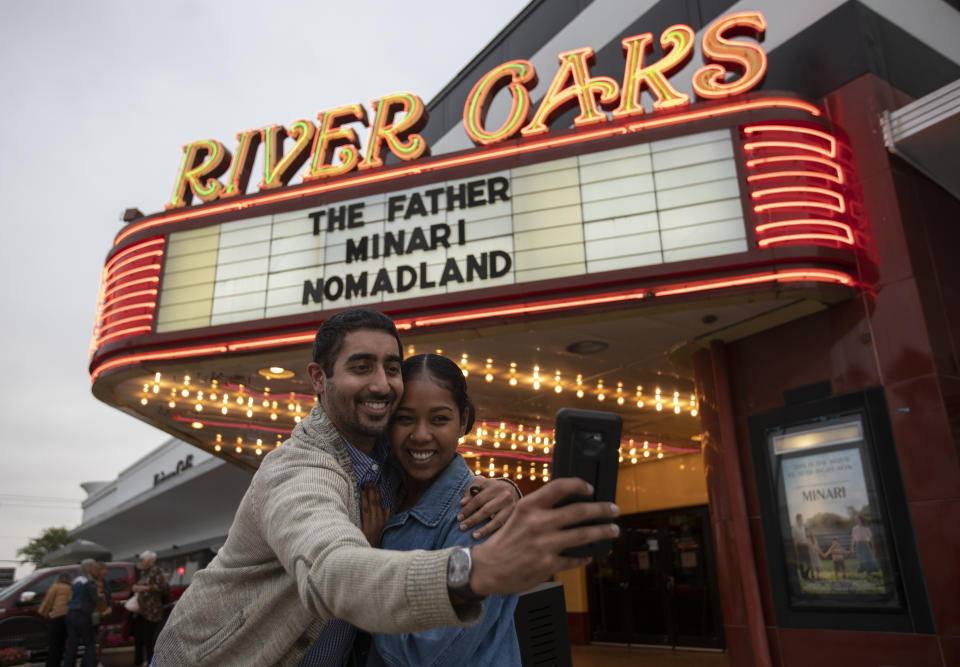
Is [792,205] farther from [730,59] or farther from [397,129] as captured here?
[397,129]

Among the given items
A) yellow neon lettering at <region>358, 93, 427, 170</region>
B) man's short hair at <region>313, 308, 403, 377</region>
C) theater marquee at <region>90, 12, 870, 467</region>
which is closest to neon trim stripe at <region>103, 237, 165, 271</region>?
theater marquee at <region>90, 12, 870, 467</region>

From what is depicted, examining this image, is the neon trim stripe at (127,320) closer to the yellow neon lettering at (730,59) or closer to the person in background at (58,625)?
the person in background at (58,625)

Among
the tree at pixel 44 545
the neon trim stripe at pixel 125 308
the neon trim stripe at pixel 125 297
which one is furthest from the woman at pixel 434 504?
the tree at pixel 44 545

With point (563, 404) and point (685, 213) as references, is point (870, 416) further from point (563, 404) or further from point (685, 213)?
point (563, 404)

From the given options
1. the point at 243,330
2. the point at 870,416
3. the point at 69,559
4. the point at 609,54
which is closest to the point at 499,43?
the point at 609,54

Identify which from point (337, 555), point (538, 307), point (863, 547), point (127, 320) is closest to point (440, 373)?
point (337, 555)

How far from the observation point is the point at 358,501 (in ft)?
6.08

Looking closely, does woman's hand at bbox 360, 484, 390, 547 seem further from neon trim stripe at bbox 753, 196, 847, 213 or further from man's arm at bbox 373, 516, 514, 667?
neon trim stripe at bbox 753, 196, 847, 213

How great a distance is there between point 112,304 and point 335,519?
973 centimetres

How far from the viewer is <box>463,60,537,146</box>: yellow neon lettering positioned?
28.4ft

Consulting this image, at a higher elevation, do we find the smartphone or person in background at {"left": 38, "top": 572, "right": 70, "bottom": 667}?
the smartphone

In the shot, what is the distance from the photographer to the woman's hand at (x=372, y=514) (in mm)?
1847

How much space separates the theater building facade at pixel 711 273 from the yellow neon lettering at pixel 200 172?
5 centimetres

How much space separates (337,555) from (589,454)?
1.66ft
